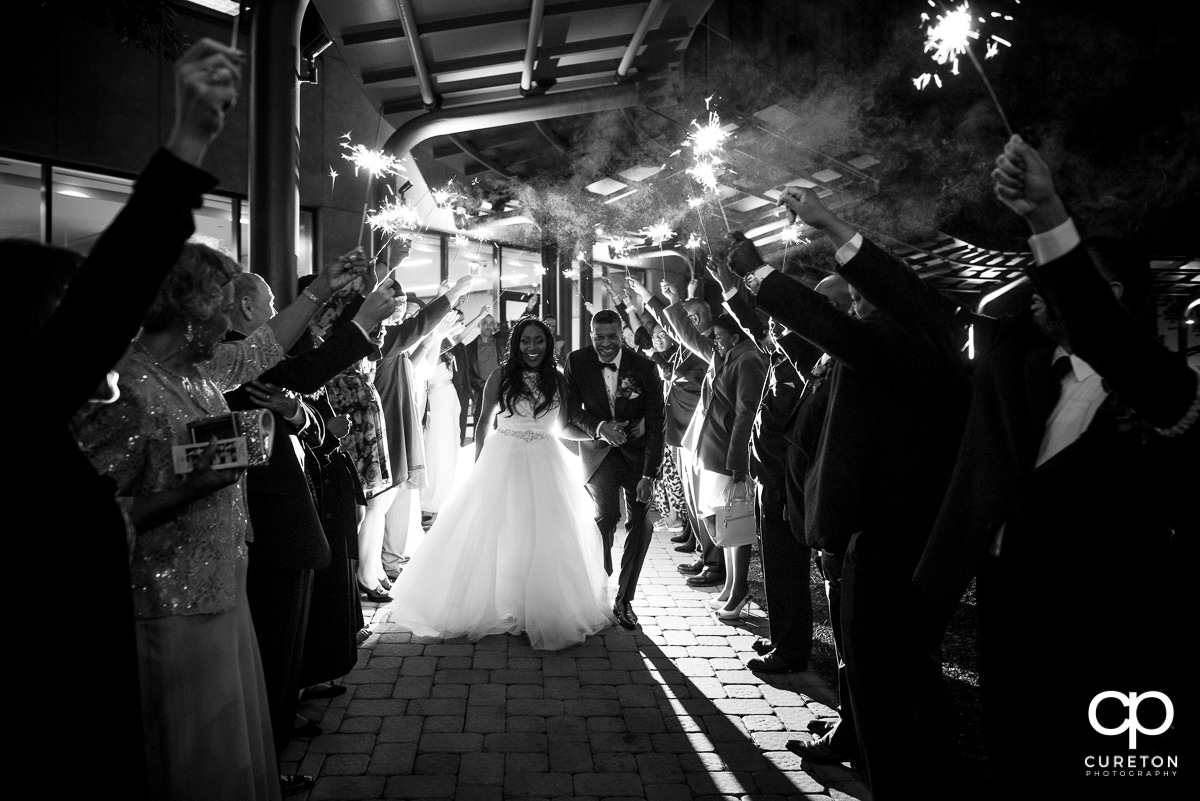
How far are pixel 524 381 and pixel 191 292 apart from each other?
12.3ft

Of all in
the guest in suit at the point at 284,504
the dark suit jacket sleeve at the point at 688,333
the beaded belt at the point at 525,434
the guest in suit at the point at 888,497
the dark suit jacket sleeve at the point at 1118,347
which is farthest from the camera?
the dark suit jacket sleeve at the point at 688,333

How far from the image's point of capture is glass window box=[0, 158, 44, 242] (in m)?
7.91

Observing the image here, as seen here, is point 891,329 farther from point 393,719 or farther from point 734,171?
point 734,171

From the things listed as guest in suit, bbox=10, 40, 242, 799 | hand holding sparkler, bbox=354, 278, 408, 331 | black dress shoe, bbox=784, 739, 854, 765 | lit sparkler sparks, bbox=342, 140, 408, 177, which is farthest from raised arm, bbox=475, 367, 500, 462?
guest in suit, bbox=10, 40, 242, 799

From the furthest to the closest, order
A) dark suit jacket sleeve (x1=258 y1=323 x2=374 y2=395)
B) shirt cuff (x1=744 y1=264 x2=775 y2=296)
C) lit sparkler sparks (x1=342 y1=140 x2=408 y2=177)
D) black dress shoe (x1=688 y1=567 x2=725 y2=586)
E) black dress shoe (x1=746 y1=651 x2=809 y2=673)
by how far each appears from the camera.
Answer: black dress shoe (x1=688 y1=567 x2=725 y2=586) → lit sparkler sparks (x1=342 y1=140 x2=408 y2=177) → black dress shoe (x1=746 y1=651 x2=809 y2=673) → dark suit jacket sleeve (x1=258 y1=323 x2=374 y2=395) → shirt cuff (x1=744 y1=264 x2=775 y2=296)

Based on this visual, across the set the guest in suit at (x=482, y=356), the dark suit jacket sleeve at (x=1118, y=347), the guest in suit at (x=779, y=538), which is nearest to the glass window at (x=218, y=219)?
the guest in suit at (x=482, y=356)

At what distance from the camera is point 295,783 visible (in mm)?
3348

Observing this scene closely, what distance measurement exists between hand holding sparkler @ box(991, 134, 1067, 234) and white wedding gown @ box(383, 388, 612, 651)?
13.7 feet

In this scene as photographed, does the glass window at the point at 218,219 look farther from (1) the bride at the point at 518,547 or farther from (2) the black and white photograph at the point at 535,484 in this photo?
(1) the bride at the point at 518,547

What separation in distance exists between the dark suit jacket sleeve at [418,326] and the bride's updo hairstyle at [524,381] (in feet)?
2.10

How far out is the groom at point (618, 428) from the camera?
5.84 metres

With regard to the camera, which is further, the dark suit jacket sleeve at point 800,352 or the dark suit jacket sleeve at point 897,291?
the dark suit jacket sleeve at point 800,352

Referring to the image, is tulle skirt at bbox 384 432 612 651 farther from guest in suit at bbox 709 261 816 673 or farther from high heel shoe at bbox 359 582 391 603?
guest in suit at bbox 709 261 816 673

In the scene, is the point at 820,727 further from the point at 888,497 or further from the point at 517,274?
the point at 517,274
